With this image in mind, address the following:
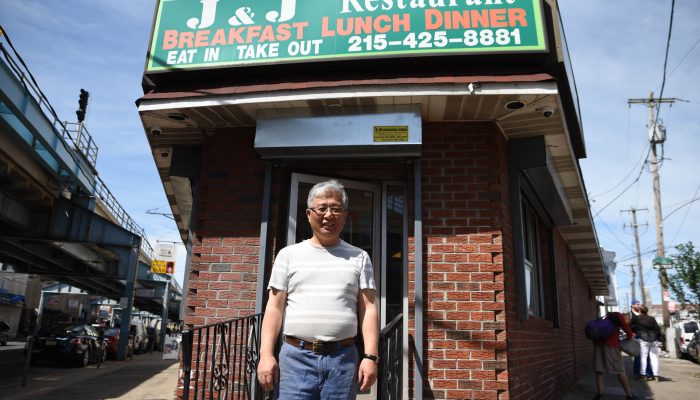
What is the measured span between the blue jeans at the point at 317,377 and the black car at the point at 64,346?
1553cm

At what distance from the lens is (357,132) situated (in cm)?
470

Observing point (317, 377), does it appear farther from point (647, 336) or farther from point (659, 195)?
point (659, 195)

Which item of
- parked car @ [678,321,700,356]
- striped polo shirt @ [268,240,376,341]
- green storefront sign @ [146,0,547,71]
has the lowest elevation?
parked car @ [678,321,700,356]

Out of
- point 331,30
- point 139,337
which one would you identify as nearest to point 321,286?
point 331,30

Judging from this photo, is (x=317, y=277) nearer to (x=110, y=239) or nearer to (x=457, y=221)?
(x=457, y=221)

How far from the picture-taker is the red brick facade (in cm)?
459

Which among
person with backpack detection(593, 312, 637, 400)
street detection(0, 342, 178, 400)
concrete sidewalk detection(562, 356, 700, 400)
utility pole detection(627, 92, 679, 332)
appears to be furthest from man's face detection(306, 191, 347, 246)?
utility pole detection(627, 92, 679, 332)

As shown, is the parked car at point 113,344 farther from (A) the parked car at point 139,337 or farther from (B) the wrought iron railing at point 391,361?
(B) the wrought iron railing at point 391,361

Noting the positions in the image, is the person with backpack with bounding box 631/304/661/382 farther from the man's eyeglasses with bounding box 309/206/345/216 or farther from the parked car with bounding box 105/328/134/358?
the parked car with bounding box 105/328/134/358

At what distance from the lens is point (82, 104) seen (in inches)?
824

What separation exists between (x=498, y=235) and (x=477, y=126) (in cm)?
117

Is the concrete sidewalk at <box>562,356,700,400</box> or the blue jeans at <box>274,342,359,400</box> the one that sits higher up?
the blue jeans at <box>274,342,359,400</box>

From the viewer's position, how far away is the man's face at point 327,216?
9.02 ft

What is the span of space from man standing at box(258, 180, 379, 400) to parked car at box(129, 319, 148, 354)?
882 inches
